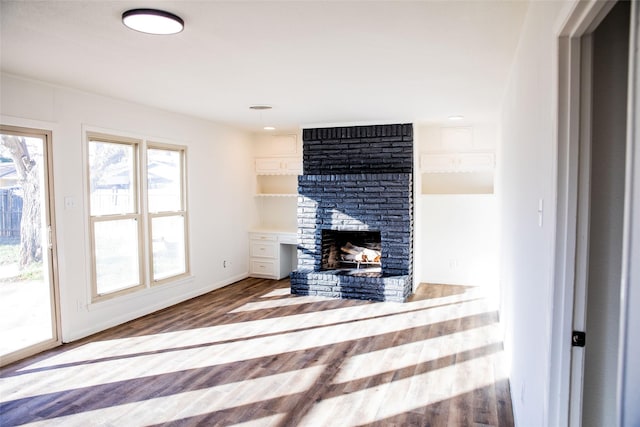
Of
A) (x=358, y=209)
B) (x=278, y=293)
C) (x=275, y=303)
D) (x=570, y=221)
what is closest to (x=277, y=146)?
(x=358, y=209)

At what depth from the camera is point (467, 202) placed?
5.80 meters

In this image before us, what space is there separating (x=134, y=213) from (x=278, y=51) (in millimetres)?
2750

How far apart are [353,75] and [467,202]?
3.16 meters

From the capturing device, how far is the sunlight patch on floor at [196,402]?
103 inches

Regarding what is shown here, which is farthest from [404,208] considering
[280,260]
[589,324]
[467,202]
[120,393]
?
[589,324]

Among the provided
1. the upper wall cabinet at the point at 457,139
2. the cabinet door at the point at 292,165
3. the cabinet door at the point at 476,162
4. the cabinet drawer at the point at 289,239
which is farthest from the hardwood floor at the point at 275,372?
the cabinet door at the point at 292,165

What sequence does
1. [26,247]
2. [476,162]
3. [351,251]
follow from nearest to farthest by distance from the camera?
[26,247] < [476,162] < [351,251]

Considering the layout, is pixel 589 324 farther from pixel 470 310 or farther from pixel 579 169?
pixel 470 310

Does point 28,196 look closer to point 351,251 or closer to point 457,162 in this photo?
point 351,251

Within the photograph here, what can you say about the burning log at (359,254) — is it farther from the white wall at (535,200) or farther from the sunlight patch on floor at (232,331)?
Answer: the white wall at (535,200)

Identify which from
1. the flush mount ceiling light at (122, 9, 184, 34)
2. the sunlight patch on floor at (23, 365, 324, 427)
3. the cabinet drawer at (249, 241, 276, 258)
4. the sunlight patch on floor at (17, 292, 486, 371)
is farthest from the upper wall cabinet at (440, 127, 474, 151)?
the flush mount ceiling light at (122, 9, 184, 34)

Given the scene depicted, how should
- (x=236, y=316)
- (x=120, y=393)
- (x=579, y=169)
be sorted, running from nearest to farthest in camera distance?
(x=579, y=169)
(x=120, y=393)
(x=236, y=316)

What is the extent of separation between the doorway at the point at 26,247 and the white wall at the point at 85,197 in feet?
0.28

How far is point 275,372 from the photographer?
3268 mm
